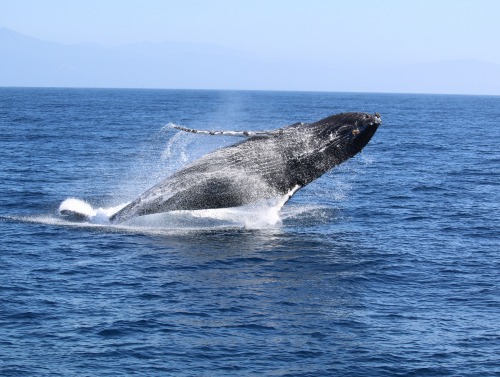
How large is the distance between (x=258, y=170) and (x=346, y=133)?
314cm

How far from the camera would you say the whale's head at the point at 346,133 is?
2344 centimetres

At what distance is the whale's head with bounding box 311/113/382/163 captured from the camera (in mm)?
23438

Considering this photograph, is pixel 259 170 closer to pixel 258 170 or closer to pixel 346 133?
pixel 258 170

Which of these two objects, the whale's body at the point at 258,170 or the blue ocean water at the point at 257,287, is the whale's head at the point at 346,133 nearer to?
the whale's body at the point at 258,170

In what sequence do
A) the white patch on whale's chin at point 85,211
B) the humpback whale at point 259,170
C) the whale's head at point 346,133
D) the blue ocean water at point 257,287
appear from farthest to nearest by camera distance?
the white patch on whale's chin at point 85,211 → the humpback whale at point 259,170 → the whale's head at point 346,133 → the blue ocean water at point 257,287

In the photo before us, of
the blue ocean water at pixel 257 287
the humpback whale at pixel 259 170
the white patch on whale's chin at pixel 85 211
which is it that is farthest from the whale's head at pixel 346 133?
the white patch on whale's chin at pixel 85 211

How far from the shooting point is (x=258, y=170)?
2475cm

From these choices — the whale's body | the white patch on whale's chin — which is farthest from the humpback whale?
the white patch on whale's chin

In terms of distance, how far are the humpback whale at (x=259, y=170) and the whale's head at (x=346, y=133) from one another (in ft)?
0.11

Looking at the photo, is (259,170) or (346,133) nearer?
(346,133)

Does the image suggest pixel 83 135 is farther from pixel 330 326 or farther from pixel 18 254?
pixel 330 326

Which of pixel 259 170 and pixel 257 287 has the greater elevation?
pixel 259 170

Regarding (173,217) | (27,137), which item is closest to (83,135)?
(27,137)

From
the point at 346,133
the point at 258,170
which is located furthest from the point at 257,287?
the point at 346,133
